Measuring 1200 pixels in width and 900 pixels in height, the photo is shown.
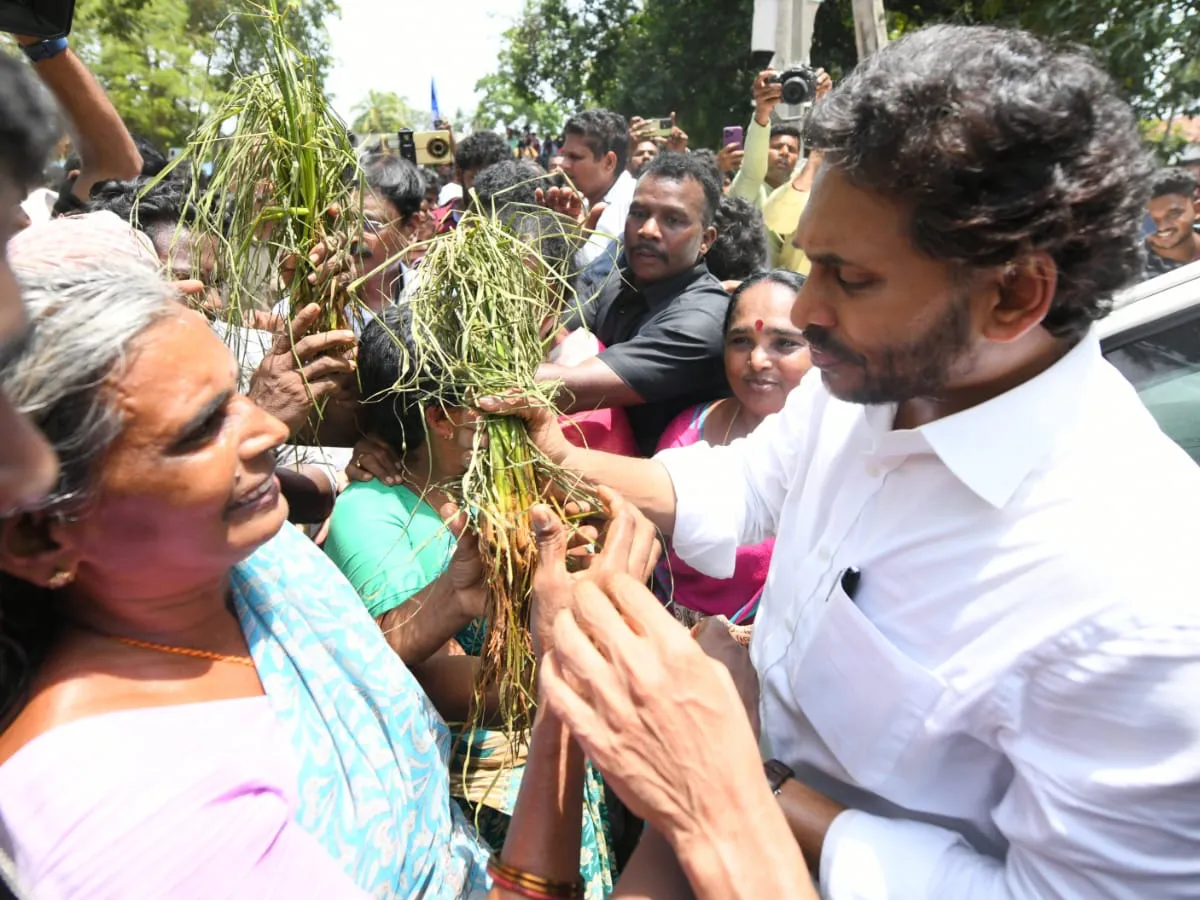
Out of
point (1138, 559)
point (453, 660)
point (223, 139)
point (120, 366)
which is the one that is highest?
point (223, 139)

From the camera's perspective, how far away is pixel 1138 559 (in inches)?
41.4

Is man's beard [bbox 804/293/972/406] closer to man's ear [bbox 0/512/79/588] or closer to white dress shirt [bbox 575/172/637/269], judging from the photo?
man's ear [bbox 0/512/79/588]

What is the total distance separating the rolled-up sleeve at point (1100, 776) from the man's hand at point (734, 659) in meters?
0.37

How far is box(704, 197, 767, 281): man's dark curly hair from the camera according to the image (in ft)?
12.8

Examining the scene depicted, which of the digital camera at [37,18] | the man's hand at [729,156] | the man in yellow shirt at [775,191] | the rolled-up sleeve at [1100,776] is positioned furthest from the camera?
the man's hand at [729,156]

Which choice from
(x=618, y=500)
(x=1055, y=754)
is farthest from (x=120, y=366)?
(x=1055, y=754)

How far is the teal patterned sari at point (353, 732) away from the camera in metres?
1.29

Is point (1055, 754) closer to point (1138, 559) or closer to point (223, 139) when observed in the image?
point (1138, 559)

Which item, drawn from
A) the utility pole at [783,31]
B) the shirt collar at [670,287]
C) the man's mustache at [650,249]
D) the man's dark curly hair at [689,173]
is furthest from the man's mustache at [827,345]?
the utility pole at [783,31]

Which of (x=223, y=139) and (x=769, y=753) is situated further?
(x=223, y=139)

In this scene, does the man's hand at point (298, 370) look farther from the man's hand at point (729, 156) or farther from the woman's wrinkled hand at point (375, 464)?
the man's hand at point (729, 156)

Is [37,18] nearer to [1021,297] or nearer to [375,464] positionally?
[375,464]

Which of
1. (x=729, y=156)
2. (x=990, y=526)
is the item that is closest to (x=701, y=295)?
(x=990, y=526)

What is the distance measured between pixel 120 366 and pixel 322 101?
0.91m
